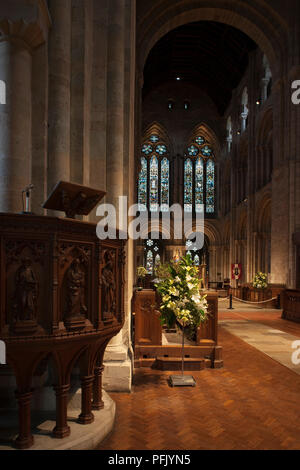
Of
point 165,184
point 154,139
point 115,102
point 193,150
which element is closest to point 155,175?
point 165,184

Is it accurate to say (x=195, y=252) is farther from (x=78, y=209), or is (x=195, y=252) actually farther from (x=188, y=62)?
(x=78, y=209)

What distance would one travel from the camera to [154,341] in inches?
242

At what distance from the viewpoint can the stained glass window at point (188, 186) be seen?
29703 millimetres

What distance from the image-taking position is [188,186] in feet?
97.8

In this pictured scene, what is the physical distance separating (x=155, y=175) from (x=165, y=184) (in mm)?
1146

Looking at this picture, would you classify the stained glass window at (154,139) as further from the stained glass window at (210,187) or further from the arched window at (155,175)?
the stained glass window at (210,187)

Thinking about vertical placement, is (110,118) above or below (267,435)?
above

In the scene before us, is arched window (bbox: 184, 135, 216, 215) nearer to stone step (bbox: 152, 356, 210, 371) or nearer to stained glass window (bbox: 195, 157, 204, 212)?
stained glass window (bbox: 195, 157, 204, 212)

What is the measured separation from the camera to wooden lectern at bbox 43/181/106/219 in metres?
3.07

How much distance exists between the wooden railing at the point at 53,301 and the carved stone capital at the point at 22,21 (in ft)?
8.23

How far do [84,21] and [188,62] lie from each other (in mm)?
22973

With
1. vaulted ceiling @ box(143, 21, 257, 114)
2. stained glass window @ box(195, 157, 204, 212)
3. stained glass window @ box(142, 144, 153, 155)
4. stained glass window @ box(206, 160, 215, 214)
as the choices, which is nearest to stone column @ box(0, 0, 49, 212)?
vaulted ceiling @ box(143, 21, 257, 114)

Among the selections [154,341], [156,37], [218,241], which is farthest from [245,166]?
[154,341]

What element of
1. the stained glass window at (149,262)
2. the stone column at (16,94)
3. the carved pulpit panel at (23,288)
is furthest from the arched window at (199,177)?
the carved pulpit panel at (23,288)
